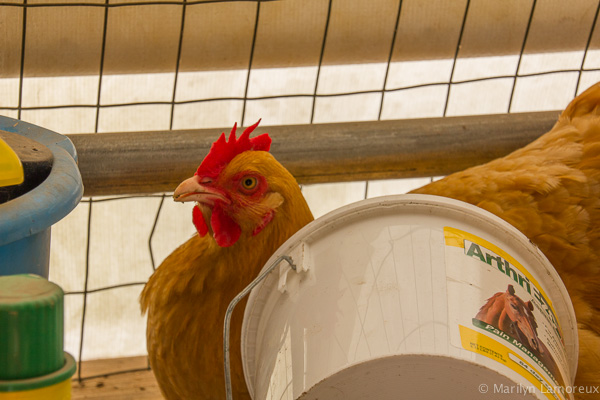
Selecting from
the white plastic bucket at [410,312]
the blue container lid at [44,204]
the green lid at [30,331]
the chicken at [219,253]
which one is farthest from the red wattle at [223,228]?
the green lid at [30,331]

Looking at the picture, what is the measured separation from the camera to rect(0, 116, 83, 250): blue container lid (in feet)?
2.58

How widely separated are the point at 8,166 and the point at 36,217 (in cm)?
9


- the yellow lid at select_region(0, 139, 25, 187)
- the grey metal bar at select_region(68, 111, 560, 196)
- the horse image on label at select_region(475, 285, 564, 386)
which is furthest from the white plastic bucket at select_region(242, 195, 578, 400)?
the grey metal bar at select_region(68, 111, 560, 196)

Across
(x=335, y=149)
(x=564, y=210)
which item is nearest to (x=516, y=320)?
(x=564, y=210)

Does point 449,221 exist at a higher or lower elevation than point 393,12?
lower

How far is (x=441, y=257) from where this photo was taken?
92cm

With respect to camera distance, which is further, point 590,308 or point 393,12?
point 393,12

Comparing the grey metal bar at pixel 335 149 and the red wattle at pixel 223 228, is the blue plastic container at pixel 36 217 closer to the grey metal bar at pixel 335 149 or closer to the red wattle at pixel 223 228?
the red wattle at pixel 223 228

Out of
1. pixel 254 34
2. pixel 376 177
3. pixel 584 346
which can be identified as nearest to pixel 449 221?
pixel 584 346

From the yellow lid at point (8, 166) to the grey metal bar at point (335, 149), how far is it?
739 millimetres

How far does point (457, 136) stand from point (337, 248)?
30.7 inches

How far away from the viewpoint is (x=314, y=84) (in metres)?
1.96

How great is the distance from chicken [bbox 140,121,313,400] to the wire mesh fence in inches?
27.3

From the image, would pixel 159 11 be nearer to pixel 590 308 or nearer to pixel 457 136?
pixel 457 136
